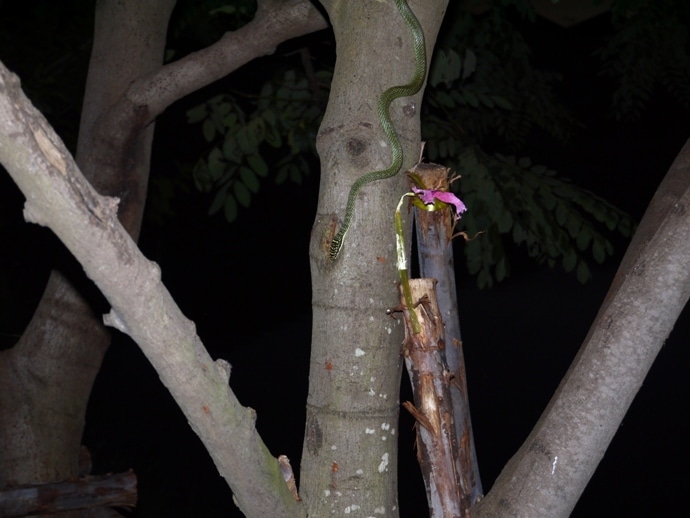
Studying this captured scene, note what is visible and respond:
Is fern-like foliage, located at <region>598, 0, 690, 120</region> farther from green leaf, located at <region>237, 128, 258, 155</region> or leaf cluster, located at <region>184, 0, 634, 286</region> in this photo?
green leaf, located at <region>237, 128, 258, 155</region>

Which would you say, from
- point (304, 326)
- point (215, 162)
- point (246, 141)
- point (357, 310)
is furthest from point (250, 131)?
point (304, 326)

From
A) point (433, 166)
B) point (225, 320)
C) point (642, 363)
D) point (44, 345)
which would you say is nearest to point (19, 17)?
point (225, 320)

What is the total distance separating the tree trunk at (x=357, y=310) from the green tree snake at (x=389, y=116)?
0.01 m

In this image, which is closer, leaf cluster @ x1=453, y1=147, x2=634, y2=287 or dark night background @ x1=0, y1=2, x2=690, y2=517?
leaf cluster @ x1=453, y1=147, x2=634, y2=287

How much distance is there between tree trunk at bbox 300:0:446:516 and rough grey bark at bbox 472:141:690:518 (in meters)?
0.33

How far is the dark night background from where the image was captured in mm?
6371

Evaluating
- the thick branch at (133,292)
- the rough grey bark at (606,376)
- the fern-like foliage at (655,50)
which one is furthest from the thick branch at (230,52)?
the fern-like foliage at (655,50)

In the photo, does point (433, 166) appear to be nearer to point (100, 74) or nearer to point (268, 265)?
point (100, 74)

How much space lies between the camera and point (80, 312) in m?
3.51

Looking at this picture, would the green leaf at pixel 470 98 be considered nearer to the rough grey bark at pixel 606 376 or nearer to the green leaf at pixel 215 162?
the green leaf at pixel 215 162

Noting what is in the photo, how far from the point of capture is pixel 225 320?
26.4 ft

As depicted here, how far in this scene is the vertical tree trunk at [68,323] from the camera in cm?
348

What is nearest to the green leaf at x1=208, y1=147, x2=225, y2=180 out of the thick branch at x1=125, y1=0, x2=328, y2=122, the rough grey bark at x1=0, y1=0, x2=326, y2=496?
the rough grey bark at x1=0, y1=0, x2=326, y2=496

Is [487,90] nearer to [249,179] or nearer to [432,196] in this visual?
[249,179]
